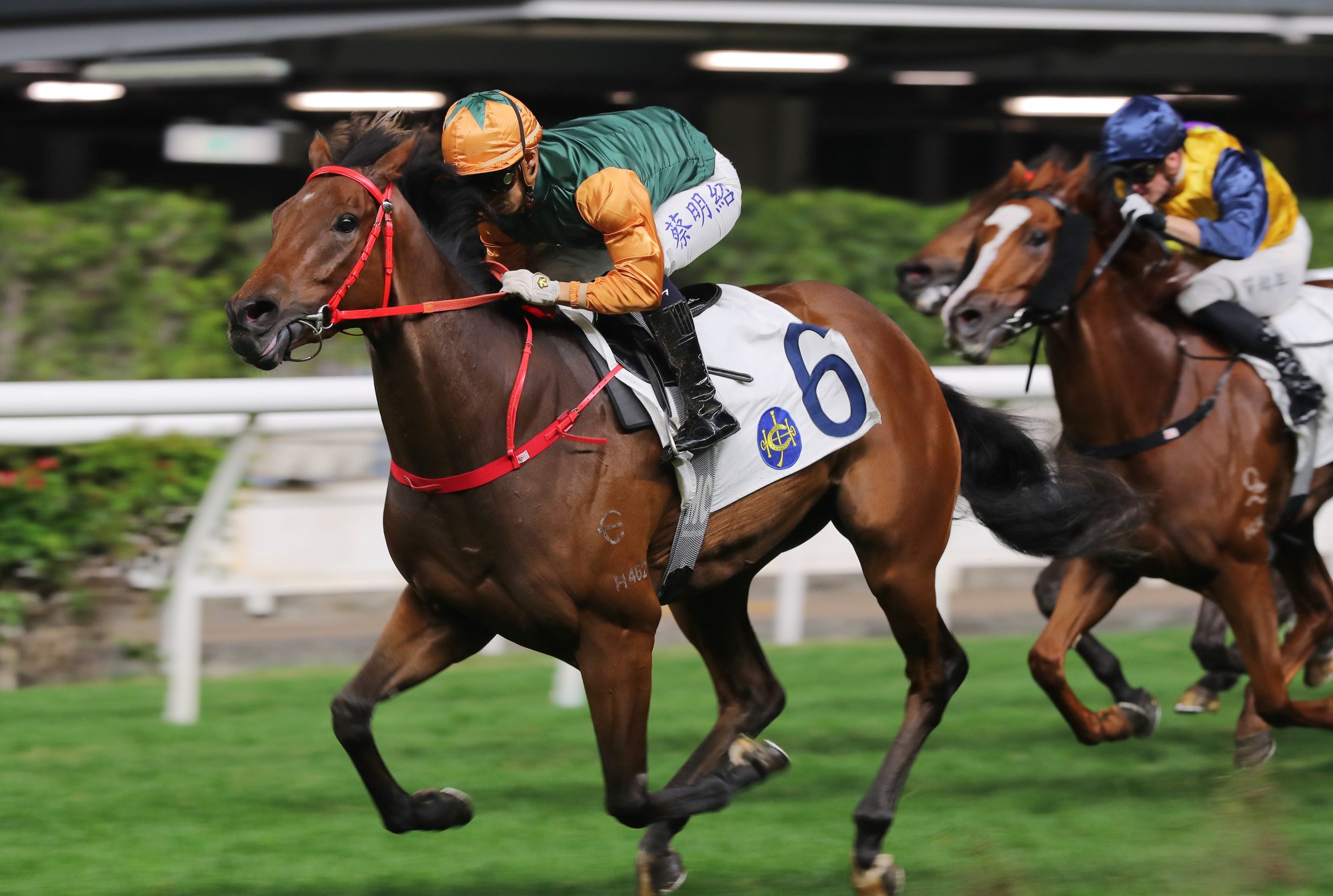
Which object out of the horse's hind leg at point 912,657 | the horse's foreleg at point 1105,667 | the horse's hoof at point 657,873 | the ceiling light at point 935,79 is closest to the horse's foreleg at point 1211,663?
the horse's foreleg at point 1105,667

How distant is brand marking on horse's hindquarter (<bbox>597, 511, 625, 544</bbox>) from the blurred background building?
15.1ft

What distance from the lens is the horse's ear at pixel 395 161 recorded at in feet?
10.8

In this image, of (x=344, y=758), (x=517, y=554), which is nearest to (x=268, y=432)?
(x=344, y=758)

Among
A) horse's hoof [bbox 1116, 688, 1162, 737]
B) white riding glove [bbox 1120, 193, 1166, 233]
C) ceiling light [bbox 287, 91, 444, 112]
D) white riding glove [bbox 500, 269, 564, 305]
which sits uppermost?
white riding glove [bbox 500, 269, 564, 305]

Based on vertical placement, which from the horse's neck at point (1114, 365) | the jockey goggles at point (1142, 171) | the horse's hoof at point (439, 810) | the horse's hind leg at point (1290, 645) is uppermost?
the jockey goggles at point (1142, 171)

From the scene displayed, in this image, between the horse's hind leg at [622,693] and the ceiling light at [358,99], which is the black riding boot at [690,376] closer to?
the horse's hind leg at [622,693]

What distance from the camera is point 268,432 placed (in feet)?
17.3

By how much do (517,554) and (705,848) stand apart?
1.12 meters

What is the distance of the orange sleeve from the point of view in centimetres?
376

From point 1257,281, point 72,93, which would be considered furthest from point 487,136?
point 72,93

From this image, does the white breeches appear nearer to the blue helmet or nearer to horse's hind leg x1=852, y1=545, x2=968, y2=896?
the blue helmet

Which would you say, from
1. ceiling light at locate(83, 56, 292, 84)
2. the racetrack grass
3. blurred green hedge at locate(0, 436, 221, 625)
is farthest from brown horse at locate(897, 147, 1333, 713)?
ceiling light at locate(83, 56, 292, 84)

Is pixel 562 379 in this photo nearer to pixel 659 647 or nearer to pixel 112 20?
pixel 659 647

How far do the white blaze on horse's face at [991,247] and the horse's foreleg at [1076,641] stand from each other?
77 cm
